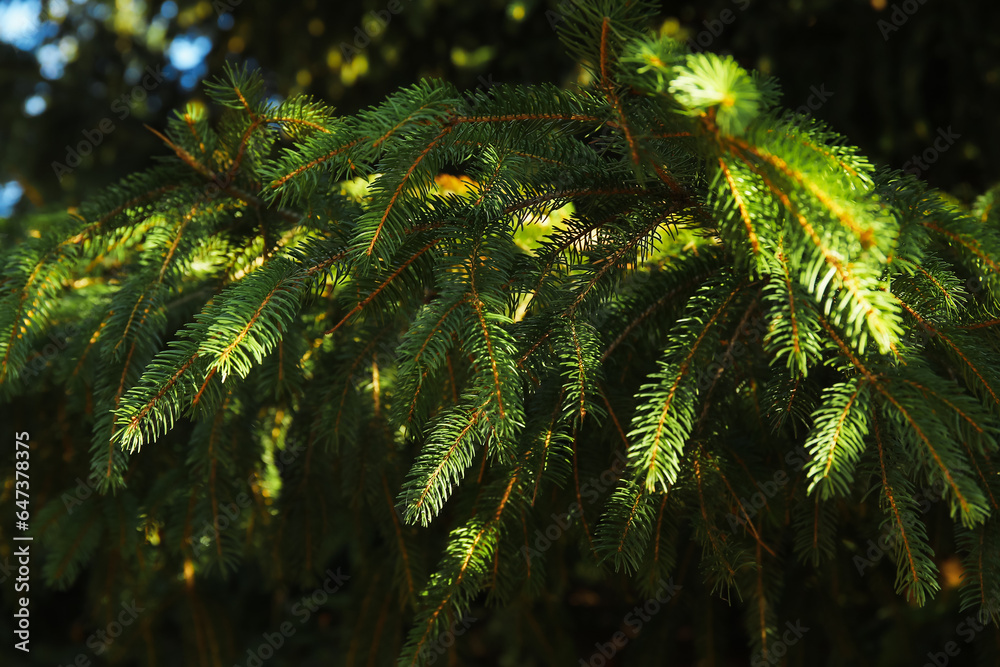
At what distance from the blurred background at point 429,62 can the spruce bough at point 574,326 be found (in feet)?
4.62

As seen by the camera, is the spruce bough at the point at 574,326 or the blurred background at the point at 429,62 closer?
the spruce bough at the point at 574,326

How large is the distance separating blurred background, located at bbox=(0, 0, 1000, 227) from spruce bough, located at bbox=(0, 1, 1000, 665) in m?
1.41

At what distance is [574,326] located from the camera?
3.07ft

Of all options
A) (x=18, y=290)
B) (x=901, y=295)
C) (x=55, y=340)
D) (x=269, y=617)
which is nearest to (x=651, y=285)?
(x=901, y=295)

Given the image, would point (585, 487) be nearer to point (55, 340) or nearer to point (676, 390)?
point (676, 390)

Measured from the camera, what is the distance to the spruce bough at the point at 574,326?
745mm

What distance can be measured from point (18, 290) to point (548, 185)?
0.98 metres

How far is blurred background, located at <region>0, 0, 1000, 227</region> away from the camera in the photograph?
249 centimetres

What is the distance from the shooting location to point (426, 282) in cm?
104

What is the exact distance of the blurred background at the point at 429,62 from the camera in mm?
2488

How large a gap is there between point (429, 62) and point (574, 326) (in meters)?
2.67

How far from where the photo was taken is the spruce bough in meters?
0.75

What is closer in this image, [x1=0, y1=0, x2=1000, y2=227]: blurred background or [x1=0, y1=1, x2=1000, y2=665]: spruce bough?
[x1=0, y1=1, x2=1000, y2=665]: spruce bough

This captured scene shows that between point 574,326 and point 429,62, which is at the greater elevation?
point 574,326
